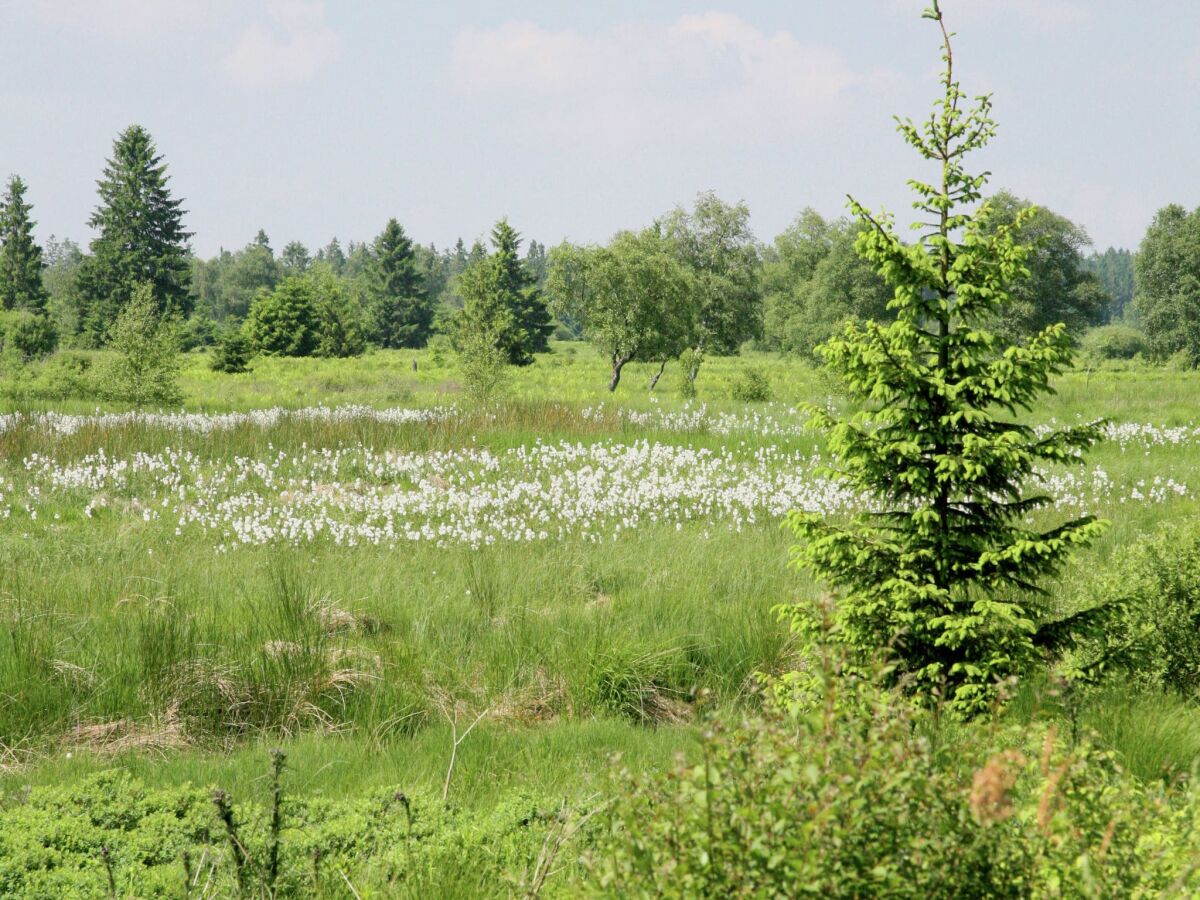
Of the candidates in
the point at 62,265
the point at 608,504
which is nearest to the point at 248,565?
the point at 608,504

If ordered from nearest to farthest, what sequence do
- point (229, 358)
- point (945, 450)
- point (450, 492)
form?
point (945, 450) → point (450, 492) → point (229, 358)

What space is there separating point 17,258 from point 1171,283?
83.8 m

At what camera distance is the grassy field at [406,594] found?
5.59 metres

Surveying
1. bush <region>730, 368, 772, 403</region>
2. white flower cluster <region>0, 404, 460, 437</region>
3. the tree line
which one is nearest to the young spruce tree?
white flower cluster <region>0, 404, 460, 437</region>

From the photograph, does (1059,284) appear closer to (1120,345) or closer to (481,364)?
(1120,345)

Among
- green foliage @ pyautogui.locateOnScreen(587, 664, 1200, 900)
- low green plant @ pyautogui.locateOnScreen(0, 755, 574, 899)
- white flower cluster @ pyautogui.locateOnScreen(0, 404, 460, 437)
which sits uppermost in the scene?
white flower cluster @ pyautogui.locateOnScreen(0, 404, 460, 437)

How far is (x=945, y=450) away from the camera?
5.57 m

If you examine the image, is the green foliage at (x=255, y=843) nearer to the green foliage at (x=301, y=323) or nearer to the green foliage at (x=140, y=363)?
the green foliage at (x=140, y=363)

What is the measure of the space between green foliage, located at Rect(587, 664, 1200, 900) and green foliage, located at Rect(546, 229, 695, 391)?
3439 cm

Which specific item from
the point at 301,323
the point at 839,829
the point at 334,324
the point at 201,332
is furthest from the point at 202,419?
the point at 201,332

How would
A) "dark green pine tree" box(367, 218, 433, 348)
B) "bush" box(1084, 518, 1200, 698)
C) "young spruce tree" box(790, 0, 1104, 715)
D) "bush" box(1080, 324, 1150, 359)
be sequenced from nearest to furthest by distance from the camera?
1. "young spruce tree" box(790, 0, 1104, 715)
2. "bush" box(1084, 518, 1200, 698)
3. "dark green pine tree" box(367, 218, 433, 348)
4. "bush" box(1080, 324, 1150, 359)

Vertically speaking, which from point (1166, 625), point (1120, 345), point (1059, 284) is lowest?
point (1166, 625)

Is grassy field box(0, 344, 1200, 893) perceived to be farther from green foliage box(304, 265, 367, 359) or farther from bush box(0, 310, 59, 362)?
green foliage box(304, 265, 367, 359)

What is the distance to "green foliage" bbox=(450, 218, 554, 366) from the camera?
25.7 m
